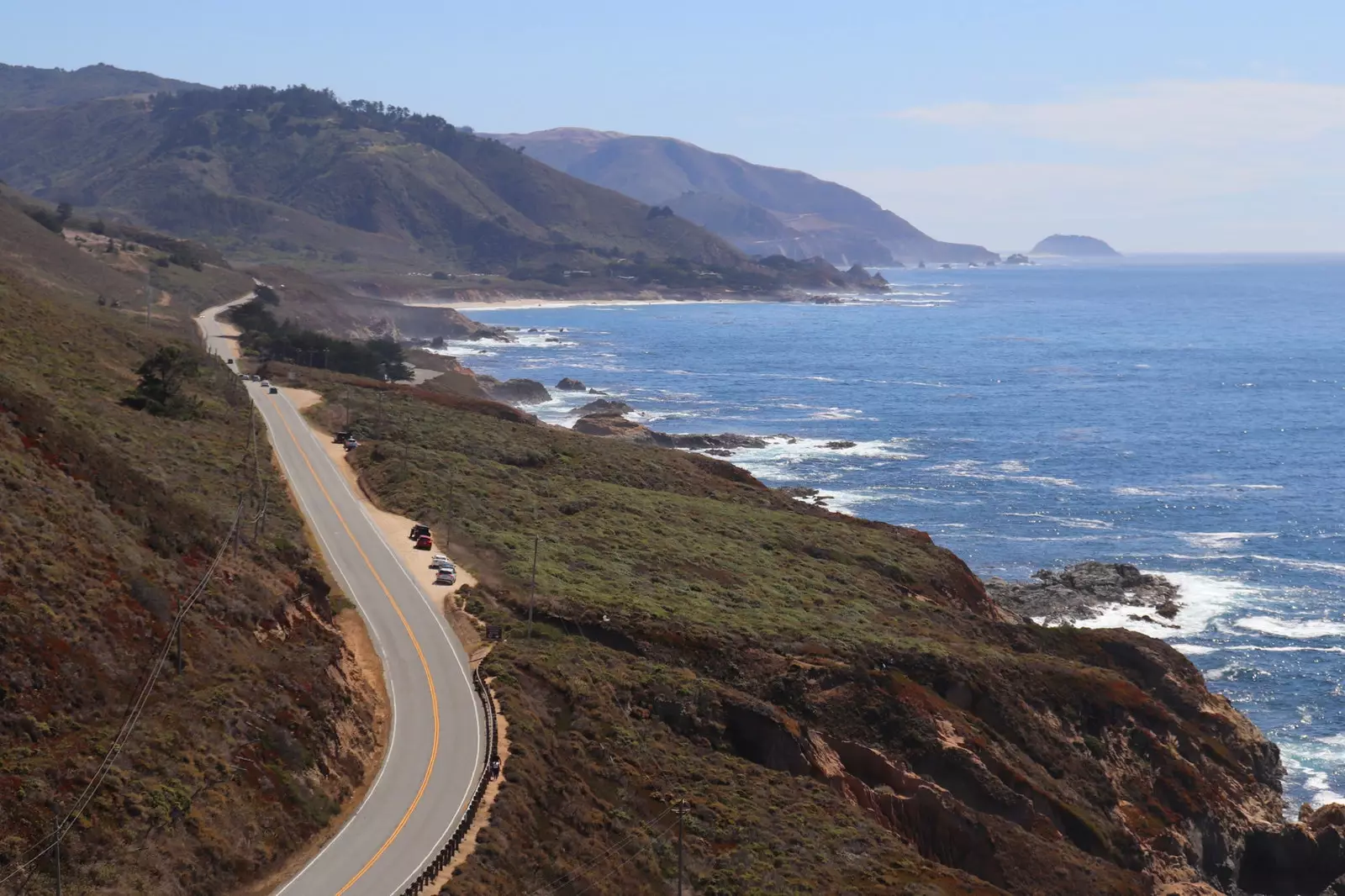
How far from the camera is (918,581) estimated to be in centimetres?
6044

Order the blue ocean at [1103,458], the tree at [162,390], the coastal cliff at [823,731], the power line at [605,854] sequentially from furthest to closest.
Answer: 1. the blue ocean at [1103,458]
2. the tree at [162,390]
3. the coastal cliff at [823,731]
4. the power line at [605,854]

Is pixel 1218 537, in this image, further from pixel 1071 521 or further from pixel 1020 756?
pixel 1020 756

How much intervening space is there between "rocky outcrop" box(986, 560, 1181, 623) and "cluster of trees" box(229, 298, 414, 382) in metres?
60.2

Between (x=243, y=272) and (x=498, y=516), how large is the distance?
14121cm

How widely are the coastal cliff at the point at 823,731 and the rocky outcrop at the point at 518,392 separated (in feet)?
214

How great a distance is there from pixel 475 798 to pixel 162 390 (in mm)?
35655

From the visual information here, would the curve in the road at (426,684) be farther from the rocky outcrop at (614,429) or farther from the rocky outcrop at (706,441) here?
the rocky outcrop at (706,441)

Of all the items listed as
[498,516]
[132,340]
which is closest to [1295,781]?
[498,516]

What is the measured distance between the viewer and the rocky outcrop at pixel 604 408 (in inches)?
4685

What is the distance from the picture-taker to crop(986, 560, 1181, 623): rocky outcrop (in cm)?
6588

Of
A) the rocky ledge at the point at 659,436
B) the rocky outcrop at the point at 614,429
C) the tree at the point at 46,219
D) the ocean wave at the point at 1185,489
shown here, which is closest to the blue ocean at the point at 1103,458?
the ocean wave at the point at 1185,489

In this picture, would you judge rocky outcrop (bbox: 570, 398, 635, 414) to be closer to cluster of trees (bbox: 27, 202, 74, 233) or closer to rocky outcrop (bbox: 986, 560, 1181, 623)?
rocky outcrop (bbox: 986, 560, 1181, 623)

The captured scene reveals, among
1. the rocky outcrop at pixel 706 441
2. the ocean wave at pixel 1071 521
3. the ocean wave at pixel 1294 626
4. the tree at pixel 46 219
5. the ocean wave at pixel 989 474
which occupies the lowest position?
the ocean wave at pixel 1294 626

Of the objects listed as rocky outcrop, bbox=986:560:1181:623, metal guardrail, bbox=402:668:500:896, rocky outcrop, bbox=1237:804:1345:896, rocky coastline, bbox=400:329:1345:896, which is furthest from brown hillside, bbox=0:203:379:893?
rocky outcrop, bbox=986:560:1181:623
